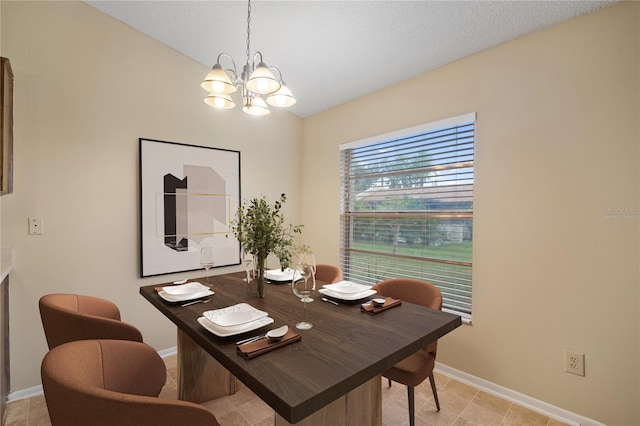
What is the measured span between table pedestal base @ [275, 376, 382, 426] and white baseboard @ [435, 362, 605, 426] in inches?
47.3

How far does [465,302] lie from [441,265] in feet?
1.07

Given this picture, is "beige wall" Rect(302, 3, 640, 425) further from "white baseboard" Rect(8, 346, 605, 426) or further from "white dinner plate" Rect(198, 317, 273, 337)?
"white dinner plate" Rect(198, 317, 273, 337)

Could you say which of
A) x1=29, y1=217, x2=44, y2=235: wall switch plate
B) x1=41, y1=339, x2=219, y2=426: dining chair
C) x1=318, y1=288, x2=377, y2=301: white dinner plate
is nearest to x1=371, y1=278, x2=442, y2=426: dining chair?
x1=318, y1=288, x2=377, y2=301: white dinner plate

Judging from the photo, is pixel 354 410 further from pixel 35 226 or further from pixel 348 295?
pixel 35 226

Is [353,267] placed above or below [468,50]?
below

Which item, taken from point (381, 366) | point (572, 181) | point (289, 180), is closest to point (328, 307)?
point (381, 366)

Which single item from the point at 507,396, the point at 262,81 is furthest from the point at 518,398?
the point at 262,81

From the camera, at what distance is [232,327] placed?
4.00 feet

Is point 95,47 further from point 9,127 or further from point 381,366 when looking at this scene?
point 381,366

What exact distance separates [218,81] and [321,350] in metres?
1.40

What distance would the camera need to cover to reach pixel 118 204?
2.58m

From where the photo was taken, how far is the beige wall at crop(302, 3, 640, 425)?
1743 mm

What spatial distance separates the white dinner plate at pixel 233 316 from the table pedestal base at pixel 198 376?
0.83m

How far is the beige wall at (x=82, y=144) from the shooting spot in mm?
2203
